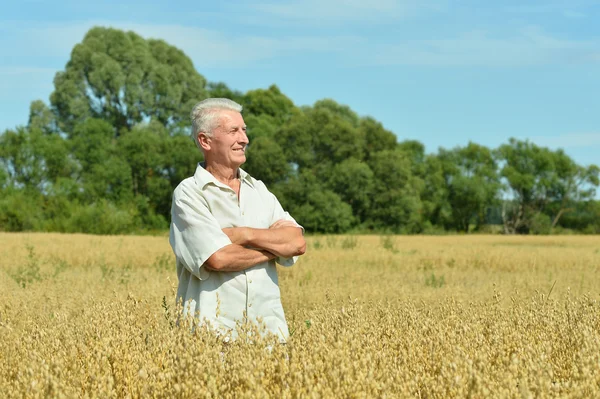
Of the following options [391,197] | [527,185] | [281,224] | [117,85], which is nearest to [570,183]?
[527,185]

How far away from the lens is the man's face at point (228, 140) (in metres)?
4.08

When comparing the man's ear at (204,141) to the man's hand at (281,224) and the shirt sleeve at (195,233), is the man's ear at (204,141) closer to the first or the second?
the shirt sleeve at (195,233)

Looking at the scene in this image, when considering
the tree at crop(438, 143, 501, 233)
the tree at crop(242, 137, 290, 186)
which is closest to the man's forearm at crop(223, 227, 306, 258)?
the tree at crop(242, 137, 290, 186)

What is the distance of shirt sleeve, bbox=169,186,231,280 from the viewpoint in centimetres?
→ 391

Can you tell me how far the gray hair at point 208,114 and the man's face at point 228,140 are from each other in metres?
0.03

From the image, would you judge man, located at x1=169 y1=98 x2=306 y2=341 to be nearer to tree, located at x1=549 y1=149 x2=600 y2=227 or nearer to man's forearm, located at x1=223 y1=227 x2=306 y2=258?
man's forearm, located at x1=223 y1=227 x2=306 y2=258

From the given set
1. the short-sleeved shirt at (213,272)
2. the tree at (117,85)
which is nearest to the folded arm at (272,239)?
the short-sleeved shirt at (213,272)

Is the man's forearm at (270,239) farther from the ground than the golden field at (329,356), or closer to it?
farther from the ground

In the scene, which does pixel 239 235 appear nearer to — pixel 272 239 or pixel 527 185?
pixel 272 239

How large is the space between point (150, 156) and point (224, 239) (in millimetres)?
47796

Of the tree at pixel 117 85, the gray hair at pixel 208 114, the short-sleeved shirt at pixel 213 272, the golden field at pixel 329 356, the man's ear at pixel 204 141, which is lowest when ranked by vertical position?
the golden field at pixel 329 356

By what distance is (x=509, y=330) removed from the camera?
459 cm

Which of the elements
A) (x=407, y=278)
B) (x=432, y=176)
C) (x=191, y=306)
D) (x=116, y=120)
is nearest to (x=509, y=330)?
(x=191, y=306)

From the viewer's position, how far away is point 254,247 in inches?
161
